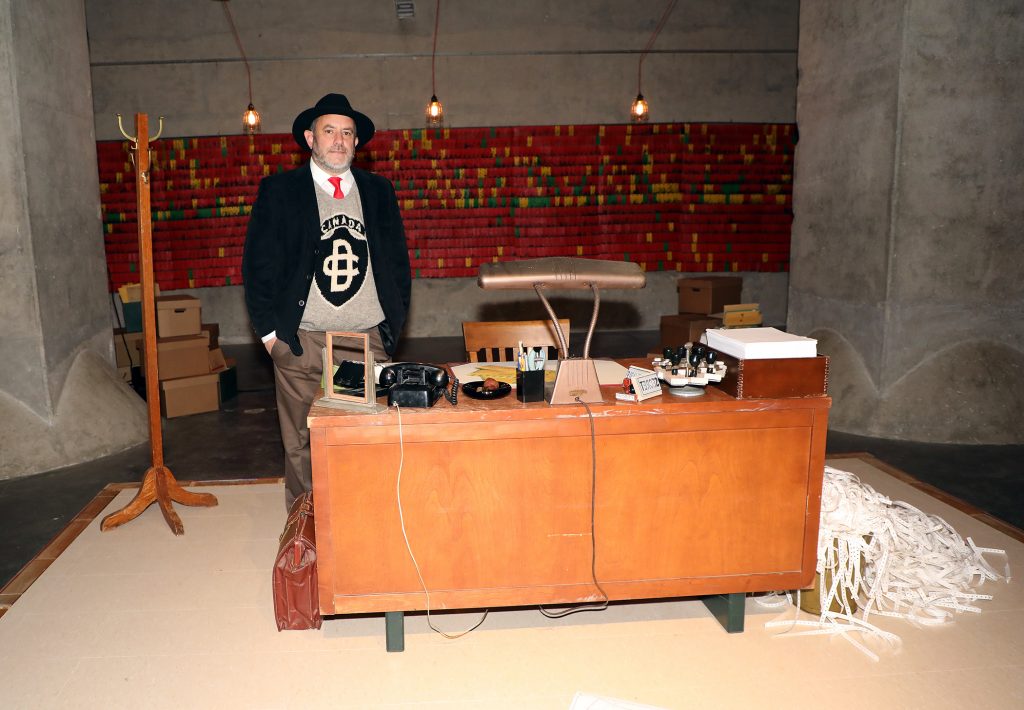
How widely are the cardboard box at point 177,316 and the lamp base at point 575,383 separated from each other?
14.9ft

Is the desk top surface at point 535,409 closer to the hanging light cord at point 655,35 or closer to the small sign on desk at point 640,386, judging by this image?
the small sign on desk at point 640,386

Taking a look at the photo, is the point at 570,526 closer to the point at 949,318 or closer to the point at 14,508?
the point at 14,508

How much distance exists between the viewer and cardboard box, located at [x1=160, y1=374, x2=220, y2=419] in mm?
6066

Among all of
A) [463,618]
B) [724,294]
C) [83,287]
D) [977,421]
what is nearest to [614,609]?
[463,618]

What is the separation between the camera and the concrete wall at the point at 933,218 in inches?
199

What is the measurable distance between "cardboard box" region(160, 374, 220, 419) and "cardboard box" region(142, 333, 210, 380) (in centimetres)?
6

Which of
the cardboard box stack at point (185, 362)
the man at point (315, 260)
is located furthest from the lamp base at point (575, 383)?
the cardboard box stack at point (185, 362)

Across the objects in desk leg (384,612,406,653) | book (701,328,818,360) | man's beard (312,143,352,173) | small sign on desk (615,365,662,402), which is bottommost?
desk leg (384,612,406,653)

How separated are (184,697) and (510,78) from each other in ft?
27.0

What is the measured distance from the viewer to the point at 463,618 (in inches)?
114

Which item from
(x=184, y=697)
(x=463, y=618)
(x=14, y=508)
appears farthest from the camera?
(x=14, y=508)

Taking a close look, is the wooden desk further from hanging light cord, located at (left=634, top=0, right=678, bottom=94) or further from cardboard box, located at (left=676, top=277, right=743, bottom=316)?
hanging light cord, located at (left=634, top=0, right=678, bottom=94)

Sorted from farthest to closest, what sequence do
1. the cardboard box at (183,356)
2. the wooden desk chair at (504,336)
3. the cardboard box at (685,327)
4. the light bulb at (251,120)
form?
the light bulb at (251,120) < the cardboard box at (685,327) < the cardboard box at (183,356) < the wooden desk chair at (504,336)

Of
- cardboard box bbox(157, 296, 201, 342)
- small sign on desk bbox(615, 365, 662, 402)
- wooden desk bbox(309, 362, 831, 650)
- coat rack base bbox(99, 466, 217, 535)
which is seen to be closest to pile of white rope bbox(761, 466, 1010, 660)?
wooden desk bbox(309, 362, 831, 650)
